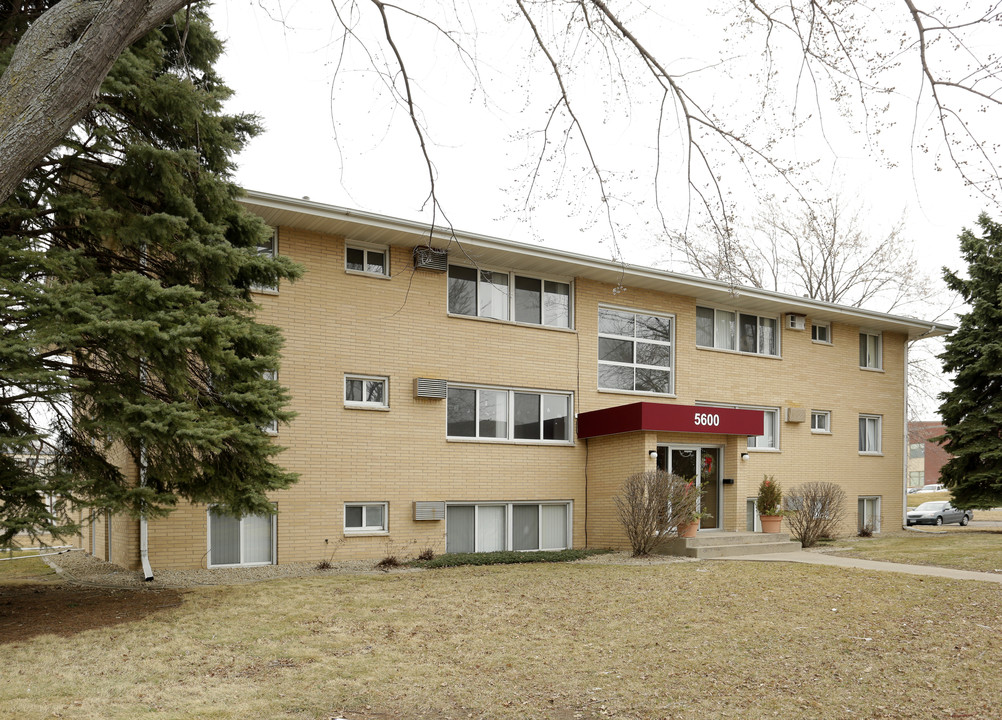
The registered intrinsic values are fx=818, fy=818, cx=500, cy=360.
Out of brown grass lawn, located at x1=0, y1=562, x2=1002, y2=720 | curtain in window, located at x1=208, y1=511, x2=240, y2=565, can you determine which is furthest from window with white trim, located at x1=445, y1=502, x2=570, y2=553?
brown grass lawn, located at x1=0, y1=562, x2=1002, y2=720

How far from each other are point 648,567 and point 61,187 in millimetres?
10777

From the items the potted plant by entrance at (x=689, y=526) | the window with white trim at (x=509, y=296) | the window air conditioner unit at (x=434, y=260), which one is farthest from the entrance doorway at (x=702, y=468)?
the window air conditioner unit at (x=434, y=260)

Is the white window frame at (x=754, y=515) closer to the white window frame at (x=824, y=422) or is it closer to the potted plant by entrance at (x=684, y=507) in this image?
the white window frame at (x=824, y=422)

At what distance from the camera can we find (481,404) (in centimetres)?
1744

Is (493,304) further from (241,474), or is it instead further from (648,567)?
(241,474)

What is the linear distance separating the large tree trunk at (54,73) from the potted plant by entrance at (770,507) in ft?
58.9

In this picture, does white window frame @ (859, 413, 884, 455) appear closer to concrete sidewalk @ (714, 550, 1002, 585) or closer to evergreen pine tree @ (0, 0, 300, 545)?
concrete sidewalk @ (714, 550, 1002, 585)

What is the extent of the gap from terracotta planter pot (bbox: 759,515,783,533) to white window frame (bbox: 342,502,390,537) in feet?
30.3

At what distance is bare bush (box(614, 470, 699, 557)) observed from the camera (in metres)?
15.9

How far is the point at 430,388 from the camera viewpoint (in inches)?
648

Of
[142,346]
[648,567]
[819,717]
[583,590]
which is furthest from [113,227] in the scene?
[648,567]

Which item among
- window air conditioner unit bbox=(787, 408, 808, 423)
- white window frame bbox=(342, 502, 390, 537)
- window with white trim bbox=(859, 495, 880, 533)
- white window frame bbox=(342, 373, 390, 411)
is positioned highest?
white window frame bbox=(342, 373, 390, 411)

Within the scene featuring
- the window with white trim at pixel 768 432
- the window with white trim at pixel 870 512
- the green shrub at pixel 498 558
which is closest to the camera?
the green shrub at pixel 498 558

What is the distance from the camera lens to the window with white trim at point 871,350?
2472 cm
